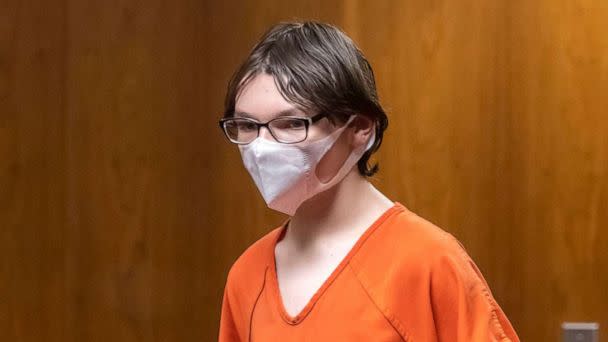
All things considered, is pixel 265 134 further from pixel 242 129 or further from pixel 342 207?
pixel 342 207

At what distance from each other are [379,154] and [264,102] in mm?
935

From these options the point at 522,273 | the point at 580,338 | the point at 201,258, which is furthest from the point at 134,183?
the point at 580,338

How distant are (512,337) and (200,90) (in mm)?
1252

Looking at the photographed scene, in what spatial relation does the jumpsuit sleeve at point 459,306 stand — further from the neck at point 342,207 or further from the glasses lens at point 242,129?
the glasses lens at point 242,129

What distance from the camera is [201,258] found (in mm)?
2336

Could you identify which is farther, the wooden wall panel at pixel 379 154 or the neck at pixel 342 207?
the wooden wall panel at pixel 379 154

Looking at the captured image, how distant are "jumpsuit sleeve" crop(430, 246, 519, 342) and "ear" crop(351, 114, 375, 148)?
20 centimetres

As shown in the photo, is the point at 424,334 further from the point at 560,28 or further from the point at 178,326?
the point at 178,326

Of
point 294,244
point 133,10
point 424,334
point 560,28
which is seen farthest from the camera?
point 133,10

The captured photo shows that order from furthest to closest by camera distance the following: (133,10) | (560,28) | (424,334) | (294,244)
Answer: (133,10) < (560,28) < (294,244) < (424,334)

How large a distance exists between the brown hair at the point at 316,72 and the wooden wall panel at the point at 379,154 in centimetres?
81

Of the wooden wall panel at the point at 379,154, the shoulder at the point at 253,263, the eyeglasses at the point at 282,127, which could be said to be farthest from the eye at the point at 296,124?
the wooden wall panel at the point at 379,154

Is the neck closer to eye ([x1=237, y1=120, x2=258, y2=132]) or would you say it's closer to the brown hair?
the brown hair

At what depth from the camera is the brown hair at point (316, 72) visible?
1.26m
